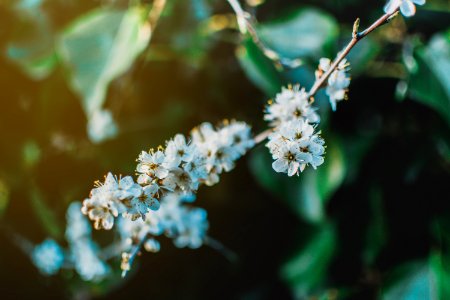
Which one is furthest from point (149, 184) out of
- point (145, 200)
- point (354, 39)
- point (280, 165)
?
point (354, 39)

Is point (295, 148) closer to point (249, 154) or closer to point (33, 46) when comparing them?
point (249, 154)

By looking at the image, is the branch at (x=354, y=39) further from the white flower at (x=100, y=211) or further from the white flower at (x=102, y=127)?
the white flower at (x=102, y=127)

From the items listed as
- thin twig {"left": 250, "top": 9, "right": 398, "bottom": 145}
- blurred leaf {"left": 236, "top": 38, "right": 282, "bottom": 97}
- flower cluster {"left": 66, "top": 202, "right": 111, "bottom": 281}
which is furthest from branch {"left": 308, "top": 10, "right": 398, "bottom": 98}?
flower cluster {"left": 66, "top": 202, "right": 111, "bottom": 281}

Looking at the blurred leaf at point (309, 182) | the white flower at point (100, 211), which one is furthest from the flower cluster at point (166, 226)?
the blurred leaf at point (309, 182)

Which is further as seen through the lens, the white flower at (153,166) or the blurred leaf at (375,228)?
the blurred leaf at (375,228)

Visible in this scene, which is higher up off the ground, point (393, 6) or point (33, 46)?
point (33, 46)
